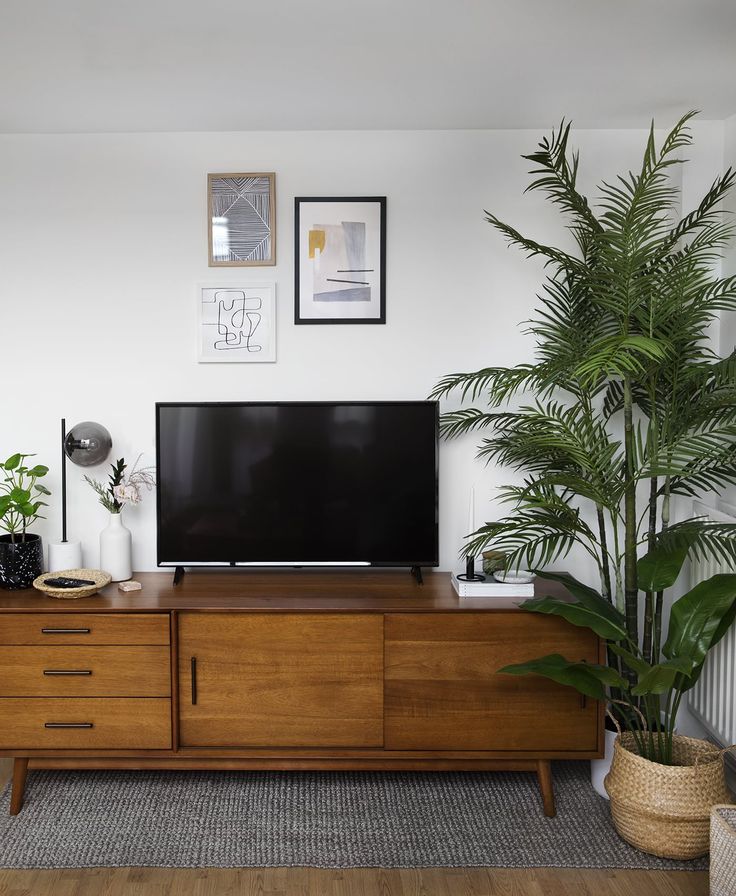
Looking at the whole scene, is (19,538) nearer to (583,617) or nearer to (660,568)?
(583,617)

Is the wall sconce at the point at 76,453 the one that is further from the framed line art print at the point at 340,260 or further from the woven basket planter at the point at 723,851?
the woven basket planter at the point at 723,851

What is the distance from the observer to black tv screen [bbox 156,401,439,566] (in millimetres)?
2789

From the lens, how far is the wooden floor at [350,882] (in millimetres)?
2100

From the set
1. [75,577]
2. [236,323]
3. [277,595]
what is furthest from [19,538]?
[236,323]

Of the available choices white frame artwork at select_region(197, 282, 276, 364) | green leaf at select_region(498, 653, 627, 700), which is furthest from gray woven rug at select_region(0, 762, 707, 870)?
white frame artwork at select_region(197, 282, 276, 364)

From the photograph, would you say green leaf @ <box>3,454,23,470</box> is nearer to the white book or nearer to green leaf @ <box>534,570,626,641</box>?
the white book

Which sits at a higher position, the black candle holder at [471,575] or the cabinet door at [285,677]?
the black candle holder at [471,575]

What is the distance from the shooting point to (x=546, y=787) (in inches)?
A: 98.5

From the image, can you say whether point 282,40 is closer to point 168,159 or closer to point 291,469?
point 168,159

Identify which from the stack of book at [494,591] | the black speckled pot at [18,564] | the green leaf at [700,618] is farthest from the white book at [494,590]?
the black speckled pot at [18,564]

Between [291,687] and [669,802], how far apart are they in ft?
3.98

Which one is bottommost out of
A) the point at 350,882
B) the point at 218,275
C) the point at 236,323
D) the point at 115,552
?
the point at 350,882

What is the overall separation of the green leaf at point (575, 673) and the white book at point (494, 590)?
0.30 meters

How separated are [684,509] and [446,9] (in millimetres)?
2012
